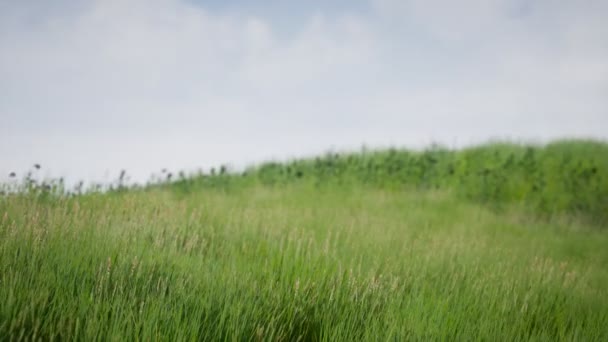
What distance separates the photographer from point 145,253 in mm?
3729

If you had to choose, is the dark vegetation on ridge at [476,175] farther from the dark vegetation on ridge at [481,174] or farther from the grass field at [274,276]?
the grass field at [274,276]

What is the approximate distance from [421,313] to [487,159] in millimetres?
13562

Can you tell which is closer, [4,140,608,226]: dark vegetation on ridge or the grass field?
the grass field

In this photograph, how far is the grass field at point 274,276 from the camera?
2.70 meters

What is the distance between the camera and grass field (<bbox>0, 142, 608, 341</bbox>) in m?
2.70

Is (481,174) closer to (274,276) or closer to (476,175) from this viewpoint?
(476,175)

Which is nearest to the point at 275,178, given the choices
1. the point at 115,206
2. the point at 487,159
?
the point at 487,159

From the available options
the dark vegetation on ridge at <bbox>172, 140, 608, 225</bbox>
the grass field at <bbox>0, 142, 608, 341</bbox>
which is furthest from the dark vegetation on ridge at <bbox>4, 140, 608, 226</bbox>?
the grass field at <bbox>0, 142, 608, 341</bbox>

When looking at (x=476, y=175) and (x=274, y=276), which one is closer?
(x=274, y=276)

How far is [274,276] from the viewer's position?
336 cm

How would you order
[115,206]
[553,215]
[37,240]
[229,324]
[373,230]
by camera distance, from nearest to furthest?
[229,324]
[37,240]
[115,206]
[373,230]
[553,215]

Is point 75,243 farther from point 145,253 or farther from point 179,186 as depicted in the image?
point 179,186

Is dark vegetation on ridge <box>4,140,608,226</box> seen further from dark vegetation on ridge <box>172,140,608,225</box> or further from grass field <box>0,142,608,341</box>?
grass field <box>0,142,608,341</box>

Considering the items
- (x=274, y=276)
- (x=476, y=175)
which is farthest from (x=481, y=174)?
(x=274, y=276)
